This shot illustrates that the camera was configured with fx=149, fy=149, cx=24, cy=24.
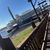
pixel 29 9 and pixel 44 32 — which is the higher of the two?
pixel 44 32

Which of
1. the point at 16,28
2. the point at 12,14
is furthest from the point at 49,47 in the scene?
the point at 12,14

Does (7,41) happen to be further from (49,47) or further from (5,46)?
(49,47)

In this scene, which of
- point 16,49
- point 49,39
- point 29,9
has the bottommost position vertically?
point 29,9

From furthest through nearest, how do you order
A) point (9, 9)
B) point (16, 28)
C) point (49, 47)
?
point (9, 9) → point (16, 28) → point (49, 47)

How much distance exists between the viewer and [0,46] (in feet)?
5.20

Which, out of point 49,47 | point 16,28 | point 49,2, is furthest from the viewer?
point 49,2

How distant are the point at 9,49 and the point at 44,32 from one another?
10.5 feet

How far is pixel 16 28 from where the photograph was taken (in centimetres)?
2633

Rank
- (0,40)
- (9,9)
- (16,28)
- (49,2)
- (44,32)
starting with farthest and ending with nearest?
(9,9), (49,2), (16,28), (44,32), (0,40)

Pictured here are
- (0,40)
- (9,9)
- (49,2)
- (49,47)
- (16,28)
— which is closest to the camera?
(0,40)

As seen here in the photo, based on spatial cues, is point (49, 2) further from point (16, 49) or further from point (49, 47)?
point (16, 49)

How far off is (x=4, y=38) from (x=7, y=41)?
45 mm

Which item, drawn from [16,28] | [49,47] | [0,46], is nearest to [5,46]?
[0,46]

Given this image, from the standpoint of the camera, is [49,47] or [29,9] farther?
[29,9]
